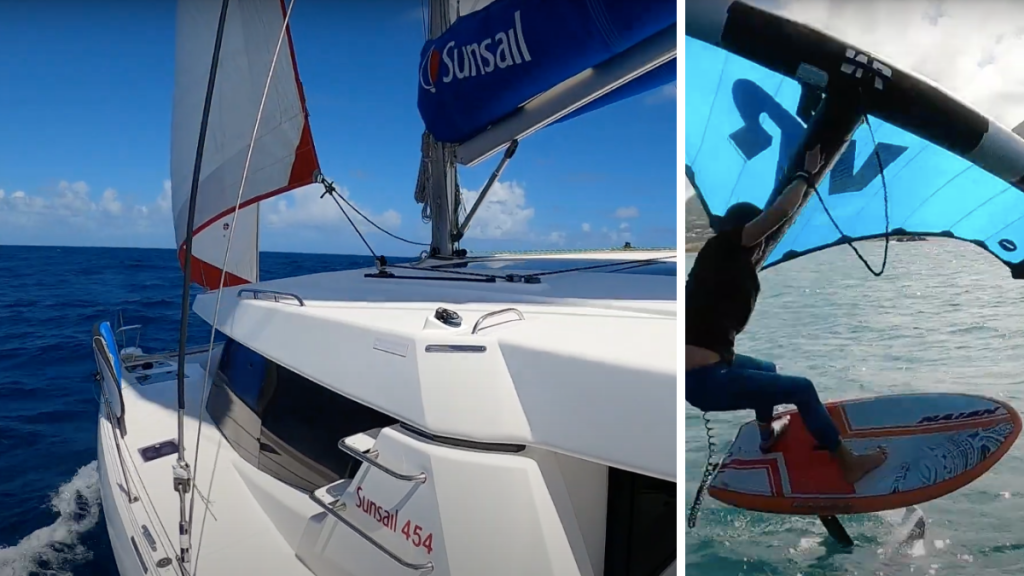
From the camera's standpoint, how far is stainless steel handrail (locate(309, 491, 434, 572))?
137 centimetres

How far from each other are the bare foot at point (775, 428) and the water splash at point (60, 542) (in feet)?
9.29

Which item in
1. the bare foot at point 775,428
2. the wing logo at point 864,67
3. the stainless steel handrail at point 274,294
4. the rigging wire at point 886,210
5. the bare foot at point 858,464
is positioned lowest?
the bare foot at point 858,464

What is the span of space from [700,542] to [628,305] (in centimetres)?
69

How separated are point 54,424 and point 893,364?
535cm

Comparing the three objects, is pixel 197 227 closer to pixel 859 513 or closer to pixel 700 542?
pixel 700 542

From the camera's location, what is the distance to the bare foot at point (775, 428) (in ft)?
4.07

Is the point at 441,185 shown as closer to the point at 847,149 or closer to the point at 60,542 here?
the point at 847,149

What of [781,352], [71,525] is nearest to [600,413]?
[781,352]

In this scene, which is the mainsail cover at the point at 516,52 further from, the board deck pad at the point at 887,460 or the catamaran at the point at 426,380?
the board deck pad at the point at 887,460

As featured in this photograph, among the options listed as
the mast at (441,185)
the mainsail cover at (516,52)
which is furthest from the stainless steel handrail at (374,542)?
the mast at (441,185)

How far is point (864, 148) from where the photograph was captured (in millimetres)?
1229

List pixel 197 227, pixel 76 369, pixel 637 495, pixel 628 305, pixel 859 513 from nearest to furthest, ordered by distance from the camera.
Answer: pixel 859 513 → pixel 637 495 → pixel 628 305 → pixel 197 227 → pixel 76 369

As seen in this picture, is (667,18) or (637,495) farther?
(667,18)

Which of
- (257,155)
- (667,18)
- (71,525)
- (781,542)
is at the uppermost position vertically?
(667,18)
